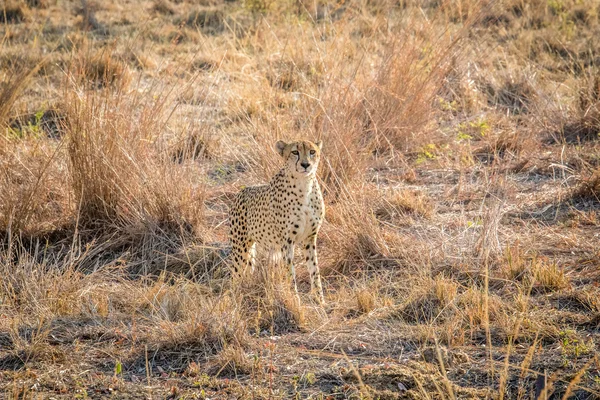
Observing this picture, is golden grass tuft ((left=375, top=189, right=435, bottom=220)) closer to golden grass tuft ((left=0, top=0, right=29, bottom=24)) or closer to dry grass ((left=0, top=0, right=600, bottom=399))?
dry grass ((left=0, top=0, right=600, bottom=399))

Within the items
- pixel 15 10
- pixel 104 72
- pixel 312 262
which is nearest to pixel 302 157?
pixel 312 262

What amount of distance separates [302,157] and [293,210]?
27 centimetres

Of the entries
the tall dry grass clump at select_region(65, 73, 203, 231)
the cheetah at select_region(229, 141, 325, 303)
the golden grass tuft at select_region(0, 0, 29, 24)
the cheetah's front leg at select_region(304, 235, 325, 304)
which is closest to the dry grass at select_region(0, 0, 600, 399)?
the tall dry grass clump at select_region(65, 73, 203, 231)

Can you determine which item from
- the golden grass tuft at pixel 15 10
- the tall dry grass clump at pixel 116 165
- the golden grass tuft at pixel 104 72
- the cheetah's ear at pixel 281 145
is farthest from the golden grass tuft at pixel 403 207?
the golden grass tuft at pixel 15 10

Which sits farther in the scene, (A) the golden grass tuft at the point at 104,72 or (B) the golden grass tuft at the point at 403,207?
(B) the golden grass tuft at the point at 403,207

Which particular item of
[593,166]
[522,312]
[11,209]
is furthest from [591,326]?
[11,209]

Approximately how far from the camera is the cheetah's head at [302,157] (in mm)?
4340

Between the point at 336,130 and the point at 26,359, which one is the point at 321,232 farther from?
the point at 26,359

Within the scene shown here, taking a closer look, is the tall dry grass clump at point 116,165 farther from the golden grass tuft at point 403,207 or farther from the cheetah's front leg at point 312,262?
the golden grass tuft at point 403,207

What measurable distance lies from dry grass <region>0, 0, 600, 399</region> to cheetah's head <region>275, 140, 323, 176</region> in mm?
486

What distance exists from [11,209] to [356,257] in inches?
76.9

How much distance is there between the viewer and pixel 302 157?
4348 millimetres

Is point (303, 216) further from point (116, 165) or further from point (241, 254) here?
point (116, 165)

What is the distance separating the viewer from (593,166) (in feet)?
19.7
